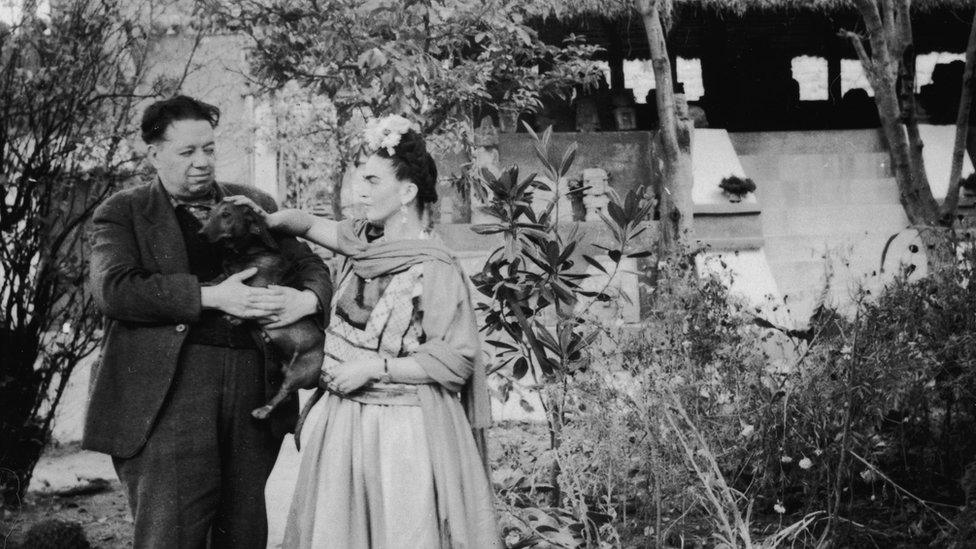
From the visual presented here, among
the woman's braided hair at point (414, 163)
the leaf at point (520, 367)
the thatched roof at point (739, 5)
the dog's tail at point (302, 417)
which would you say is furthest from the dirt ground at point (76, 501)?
the thatched roof at point (739, 5)

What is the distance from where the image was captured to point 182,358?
337 centimetres

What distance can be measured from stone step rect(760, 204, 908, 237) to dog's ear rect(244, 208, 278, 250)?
31.3 ft

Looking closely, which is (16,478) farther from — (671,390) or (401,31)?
(671,390)

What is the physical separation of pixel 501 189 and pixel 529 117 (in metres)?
8.88

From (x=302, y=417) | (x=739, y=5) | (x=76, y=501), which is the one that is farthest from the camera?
(x=739, y=5)

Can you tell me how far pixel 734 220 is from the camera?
1120 centimetres

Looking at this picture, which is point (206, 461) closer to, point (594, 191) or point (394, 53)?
point (394, 53)

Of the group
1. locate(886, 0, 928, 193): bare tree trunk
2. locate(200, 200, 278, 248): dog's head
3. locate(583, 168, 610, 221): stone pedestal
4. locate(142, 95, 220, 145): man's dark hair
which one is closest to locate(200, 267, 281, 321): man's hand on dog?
locate(200, 200, 278, 248): dog's head

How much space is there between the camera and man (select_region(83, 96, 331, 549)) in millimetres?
3270

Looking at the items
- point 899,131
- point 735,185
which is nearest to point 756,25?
→ point 735,185

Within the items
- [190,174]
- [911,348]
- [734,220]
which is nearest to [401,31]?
[190,174]

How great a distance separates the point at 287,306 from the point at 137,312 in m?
0.45

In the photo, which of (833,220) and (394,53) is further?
(833,220)

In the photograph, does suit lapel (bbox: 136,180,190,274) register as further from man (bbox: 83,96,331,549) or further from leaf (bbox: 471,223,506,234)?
leaf (bbox: 471,223,506,234)
